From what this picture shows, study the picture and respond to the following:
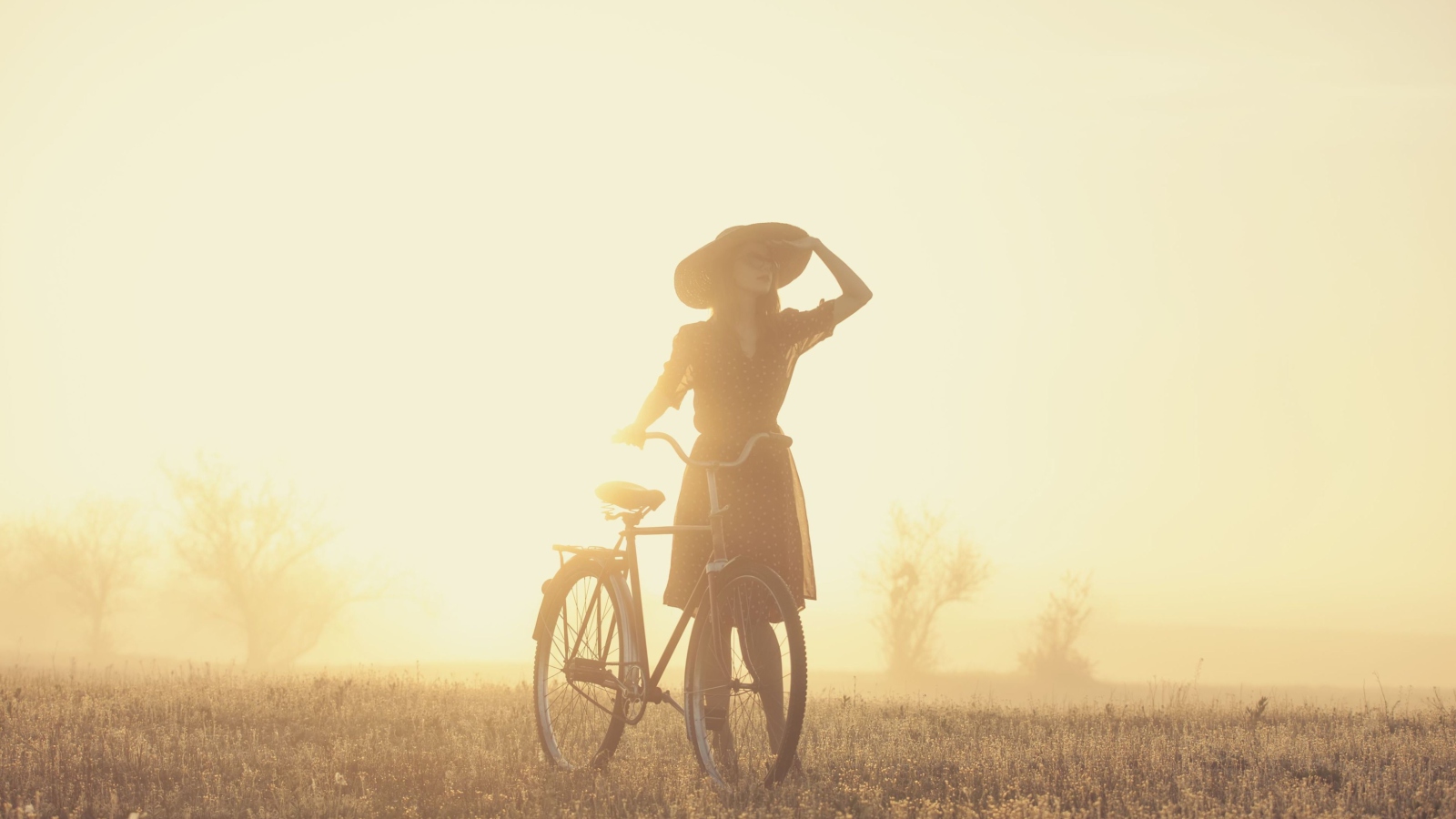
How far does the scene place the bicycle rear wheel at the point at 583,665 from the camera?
606 centimetres

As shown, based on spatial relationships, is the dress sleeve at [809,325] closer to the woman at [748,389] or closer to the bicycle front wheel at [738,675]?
the woman at [748,389]

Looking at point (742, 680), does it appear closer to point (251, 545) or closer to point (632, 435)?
point (632, 435)

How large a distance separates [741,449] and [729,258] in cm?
113

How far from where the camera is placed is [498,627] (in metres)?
97.7

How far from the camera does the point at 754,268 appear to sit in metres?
6.22

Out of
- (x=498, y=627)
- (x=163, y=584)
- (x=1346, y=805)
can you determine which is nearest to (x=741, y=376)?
(x=1346, y=805)

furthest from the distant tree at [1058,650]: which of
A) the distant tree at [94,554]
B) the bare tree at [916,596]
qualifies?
the distant tree at [94,554]

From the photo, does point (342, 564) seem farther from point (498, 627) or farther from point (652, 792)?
point (652, 792)

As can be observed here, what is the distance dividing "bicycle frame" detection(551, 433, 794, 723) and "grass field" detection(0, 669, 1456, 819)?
1.82 ft

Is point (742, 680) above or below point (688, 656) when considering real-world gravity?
below

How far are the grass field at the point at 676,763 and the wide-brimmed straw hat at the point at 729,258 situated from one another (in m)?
2.73

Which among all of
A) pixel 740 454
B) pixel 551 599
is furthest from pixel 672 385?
pixel 551 599

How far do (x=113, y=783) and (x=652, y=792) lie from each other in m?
3.06

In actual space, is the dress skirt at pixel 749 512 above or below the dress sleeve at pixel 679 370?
below
